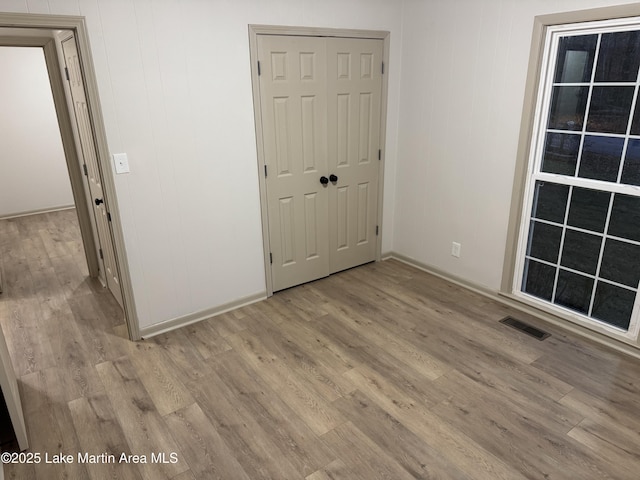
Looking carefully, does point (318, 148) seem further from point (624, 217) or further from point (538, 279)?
point (624, 217)

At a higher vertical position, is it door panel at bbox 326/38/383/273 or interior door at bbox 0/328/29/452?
door panel at bbox 326/38/383/273

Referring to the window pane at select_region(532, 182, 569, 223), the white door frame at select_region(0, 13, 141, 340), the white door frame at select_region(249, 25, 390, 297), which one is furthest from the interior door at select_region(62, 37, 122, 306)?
the window pane at select_region(532, 182, 569, 223)

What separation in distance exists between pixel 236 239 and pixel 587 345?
2619 millimetres

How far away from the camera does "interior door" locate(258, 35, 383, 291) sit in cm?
A: 335

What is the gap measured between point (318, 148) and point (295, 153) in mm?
227

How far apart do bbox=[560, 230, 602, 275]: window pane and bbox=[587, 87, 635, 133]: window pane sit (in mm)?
716

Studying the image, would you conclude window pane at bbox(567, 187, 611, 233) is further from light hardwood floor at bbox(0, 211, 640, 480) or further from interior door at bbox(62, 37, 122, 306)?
interior door at bbox(62, 37, 122, 306)

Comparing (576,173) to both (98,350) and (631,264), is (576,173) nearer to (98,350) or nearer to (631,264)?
(631,264)

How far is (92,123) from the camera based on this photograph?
2.67m

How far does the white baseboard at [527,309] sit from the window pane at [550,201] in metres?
0.72

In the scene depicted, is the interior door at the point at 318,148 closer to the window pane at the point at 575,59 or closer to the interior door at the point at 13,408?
the window pane at the point at 575,59

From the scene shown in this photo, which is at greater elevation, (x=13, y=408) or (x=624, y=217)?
(x=624, y=217)

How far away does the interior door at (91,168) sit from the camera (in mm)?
3036

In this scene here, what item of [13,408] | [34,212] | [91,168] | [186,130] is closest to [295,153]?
[186,130]
